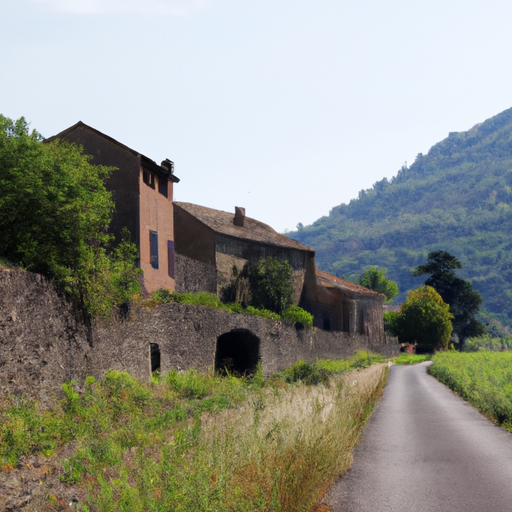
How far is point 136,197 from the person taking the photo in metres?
35.0

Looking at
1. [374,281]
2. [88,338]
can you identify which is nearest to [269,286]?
[88,338]

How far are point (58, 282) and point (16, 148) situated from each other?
359 centimetres

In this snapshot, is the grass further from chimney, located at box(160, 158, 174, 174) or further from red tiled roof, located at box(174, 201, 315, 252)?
red tiled roof, located at box(174, 201, 315, 252)

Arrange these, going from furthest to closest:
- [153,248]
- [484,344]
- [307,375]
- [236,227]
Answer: [484,344] < [236,227] < [153,248] < [307,375]

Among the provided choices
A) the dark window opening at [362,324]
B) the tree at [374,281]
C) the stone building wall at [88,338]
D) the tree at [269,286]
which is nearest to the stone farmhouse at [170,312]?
the stone building wall at [88,338]

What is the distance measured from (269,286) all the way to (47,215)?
Answer: 35.4 metres

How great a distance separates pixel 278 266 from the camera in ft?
182

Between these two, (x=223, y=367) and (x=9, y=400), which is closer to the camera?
(x=9, y=400)

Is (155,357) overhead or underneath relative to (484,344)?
overhead

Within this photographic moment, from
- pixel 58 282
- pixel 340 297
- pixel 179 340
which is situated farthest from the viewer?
pixel 340 297

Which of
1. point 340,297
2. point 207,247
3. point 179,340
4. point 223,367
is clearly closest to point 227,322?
point 223,367

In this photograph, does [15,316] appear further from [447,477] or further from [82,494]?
[447,477]

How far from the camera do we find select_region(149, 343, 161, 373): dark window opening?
1082 inches

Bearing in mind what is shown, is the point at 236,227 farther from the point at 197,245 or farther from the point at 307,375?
the point at 307,375
